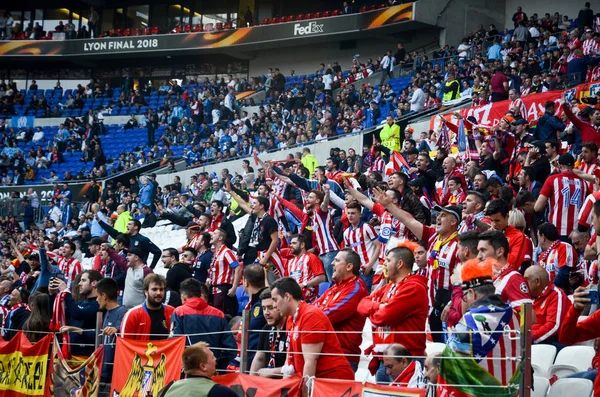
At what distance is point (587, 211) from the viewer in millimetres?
8898

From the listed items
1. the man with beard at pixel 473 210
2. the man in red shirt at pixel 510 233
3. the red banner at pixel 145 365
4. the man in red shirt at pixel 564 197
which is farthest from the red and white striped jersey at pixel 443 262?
the red banner at pixel 145 365

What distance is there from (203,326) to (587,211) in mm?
4191

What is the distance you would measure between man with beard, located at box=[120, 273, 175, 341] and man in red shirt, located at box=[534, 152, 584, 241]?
14.3ft

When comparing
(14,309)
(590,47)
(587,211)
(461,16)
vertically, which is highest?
(461,16)

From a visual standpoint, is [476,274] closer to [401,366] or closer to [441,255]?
[401,366]

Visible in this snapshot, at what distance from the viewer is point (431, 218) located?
10.7 meters

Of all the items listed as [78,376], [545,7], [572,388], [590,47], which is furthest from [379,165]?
[545,7]

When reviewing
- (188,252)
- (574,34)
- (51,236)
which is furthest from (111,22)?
(188,252)

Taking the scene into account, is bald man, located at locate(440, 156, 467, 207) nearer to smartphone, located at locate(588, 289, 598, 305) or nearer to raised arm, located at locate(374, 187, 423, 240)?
raised arm, located at locate(374, 187, 423, 240)

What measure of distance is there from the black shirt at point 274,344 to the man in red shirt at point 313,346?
0.42m

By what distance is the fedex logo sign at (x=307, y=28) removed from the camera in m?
34.5

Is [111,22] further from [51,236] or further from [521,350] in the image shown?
[521,350]

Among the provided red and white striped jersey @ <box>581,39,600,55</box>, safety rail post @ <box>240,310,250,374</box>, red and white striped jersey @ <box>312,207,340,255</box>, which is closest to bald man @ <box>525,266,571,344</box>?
safety rail post @ <box>240,310,250,374</box>

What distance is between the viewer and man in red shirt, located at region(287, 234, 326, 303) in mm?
9812
